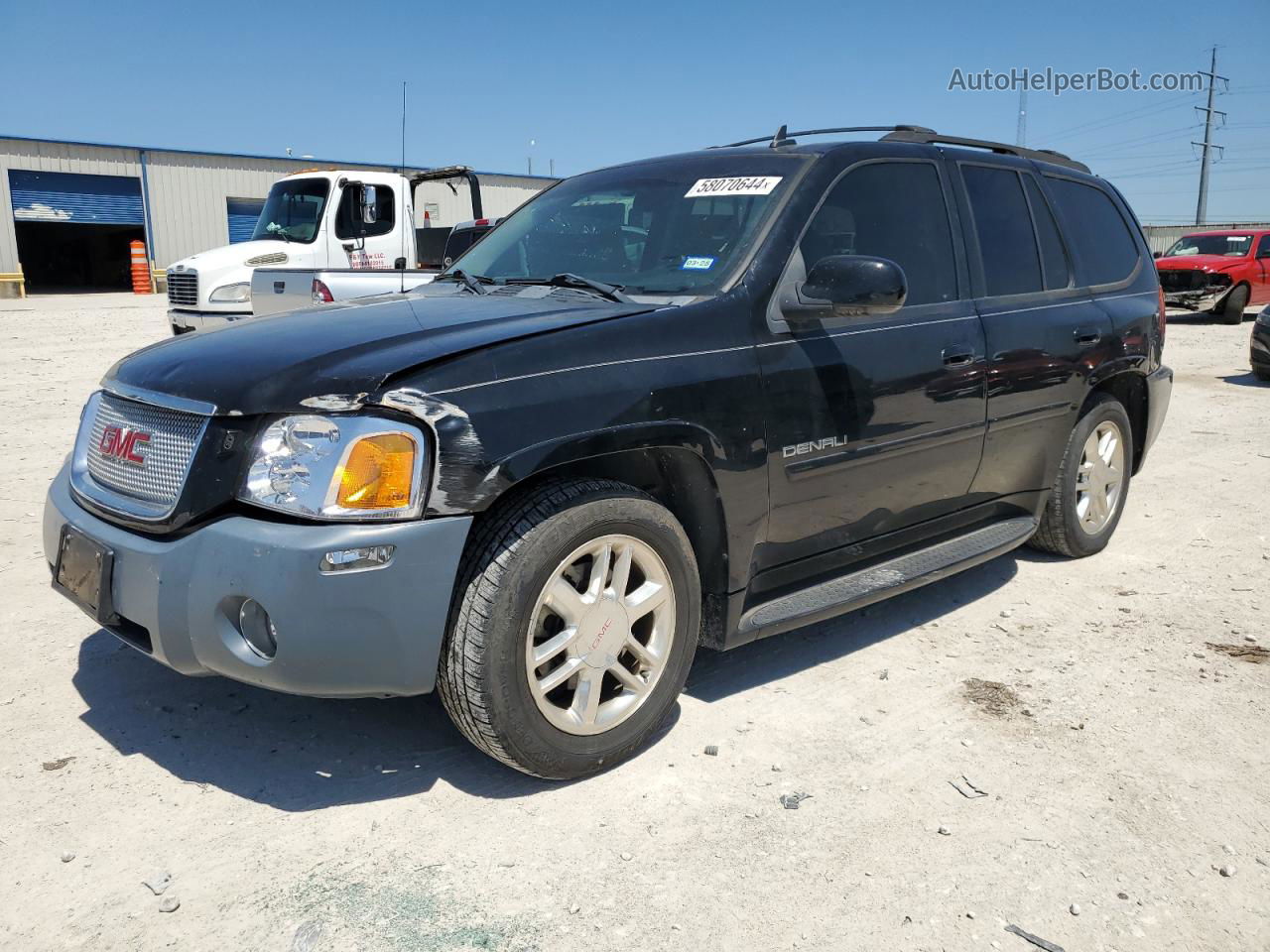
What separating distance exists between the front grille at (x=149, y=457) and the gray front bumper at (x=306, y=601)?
0.49ft

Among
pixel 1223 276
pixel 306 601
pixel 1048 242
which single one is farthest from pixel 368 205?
pixel 1223 276

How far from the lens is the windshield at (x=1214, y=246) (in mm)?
18578

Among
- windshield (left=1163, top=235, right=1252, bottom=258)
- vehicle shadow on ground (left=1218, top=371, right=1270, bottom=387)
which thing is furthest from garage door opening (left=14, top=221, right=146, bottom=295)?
vehicle shadow on ground (left=1218, top=371, right=1270, bottom=387)

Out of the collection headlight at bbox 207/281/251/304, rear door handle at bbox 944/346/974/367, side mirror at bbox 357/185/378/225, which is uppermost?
side mirror at bbox 357/185/378/225

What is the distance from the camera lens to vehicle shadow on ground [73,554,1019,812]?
9.30ft

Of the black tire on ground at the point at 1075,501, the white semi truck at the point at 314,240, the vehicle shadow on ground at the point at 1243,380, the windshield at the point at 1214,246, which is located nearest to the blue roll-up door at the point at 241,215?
the white semi truck at the point at 314,240

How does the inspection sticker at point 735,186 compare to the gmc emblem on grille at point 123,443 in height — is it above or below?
above

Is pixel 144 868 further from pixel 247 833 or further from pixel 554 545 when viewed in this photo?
pixel 554 545

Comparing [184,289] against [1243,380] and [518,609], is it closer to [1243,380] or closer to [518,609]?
[518,609]

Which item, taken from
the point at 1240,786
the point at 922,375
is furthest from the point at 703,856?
the point at 922,375

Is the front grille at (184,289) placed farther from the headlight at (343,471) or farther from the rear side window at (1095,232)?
the headlight at (343,471)

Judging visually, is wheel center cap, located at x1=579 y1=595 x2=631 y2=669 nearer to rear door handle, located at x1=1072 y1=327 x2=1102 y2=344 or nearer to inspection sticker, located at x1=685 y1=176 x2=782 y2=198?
inspection sticker, located at x1=685 y1=176 x2=782 y2=198

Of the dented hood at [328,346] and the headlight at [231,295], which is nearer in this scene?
the dented hood at [328,346]

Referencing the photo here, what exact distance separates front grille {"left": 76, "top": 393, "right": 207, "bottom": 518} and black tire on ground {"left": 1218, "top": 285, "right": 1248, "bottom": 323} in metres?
19.8
